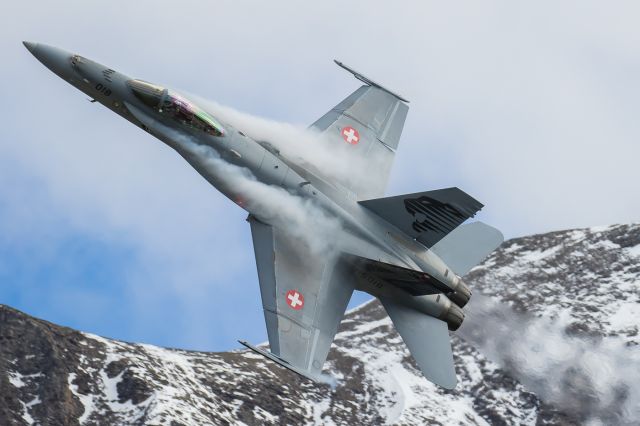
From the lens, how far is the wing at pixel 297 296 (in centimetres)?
4700

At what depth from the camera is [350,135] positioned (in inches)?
2106

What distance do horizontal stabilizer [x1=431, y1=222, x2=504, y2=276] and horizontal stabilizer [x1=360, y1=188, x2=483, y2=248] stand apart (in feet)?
6.73

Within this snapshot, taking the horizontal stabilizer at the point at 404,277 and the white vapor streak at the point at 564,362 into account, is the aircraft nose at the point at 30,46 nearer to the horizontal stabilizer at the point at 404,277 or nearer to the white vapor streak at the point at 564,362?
the horizontal stabilizer at the point at 404,277

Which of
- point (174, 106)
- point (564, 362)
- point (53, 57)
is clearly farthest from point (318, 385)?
point (53, 57)

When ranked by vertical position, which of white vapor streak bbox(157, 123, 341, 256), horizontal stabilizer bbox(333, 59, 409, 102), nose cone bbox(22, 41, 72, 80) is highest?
horizontal stabilizer bbox(333, 59, 409, 102)

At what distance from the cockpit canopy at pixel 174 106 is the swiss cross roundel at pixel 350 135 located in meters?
8.22

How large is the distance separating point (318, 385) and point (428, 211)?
226 ft

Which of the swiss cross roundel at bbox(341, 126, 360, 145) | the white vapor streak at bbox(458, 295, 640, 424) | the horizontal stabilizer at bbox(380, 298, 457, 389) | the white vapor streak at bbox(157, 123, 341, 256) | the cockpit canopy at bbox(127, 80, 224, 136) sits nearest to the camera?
the cockpit canopy at bbox(127, 80, 224, 136)

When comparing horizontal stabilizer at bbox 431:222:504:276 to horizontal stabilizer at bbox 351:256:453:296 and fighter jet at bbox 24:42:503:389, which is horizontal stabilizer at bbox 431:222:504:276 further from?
horizontal stabilizer at bbox 351:256:453:296

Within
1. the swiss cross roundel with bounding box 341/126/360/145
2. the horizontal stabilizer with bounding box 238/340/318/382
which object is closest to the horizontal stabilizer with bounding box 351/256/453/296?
the horizontal stabilizer with bounding box 238/340/318/382

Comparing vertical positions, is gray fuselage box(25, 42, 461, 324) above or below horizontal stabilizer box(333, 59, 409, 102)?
below

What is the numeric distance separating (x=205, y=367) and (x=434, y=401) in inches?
900

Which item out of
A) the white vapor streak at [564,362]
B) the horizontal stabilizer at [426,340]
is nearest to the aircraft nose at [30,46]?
the horizontal stabilizer at [426,340]

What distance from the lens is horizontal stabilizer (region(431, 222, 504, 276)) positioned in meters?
51.1
